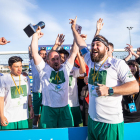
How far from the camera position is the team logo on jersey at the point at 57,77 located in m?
2.36

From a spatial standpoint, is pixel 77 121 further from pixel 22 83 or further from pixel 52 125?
pixel 22 83

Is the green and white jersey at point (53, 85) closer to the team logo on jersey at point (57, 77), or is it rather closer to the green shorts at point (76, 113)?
the team logo on jersey at point (57, 77)

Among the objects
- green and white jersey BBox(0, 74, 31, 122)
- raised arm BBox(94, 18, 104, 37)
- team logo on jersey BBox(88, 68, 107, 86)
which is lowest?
green and white jersey BBox(0, 74, 31, 122)

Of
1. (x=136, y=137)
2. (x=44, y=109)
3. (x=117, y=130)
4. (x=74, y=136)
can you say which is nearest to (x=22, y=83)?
(x=44, y=109)

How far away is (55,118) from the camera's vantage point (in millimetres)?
2344

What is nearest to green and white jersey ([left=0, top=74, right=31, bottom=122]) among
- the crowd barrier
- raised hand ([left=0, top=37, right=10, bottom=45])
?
the crowd barrier

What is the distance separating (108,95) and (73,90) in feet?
5.02

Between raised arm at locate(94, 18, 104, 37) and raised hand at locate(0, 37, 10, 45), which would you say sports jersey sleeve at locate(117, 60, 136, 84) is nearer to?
raised arm at locate(94, 18, 104, 37)

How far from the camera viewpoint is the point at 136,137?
6.07ft

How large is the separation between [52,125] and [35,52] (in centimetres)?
124

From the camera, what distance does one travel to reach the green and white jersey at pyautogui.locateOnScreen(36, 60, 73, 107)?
2.31m

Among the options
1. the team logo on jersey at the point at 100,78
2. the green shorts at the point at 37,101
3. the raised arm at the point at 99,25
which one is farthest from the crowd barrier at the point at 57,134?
the green shorts at the point at 37,101

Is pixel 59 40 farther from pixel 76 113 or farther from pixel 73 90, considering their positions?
pixel 76 113

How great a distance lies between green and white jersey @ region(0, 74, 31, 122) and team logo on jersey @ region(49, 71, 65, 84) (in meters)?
0.53
